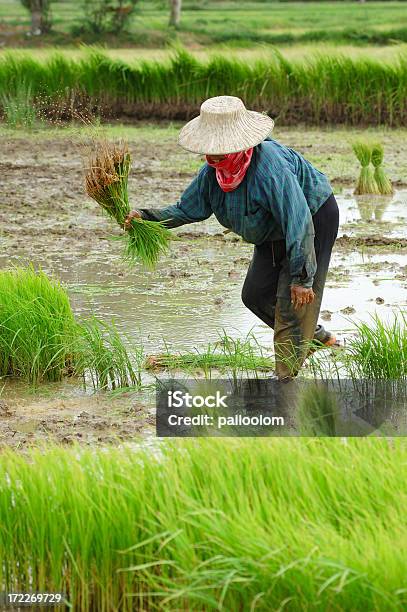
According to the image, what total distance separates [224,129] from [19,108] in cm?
938

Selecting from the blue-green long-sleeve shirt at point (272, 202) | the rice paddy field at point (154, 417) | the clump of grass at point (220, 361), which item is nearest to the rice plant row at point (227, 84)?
the rice paddy field at point (154, 417)

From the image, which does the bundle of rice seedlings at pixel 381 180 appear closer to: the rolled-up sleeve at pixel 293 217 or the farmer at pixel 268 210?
the farmer at pixel 268 210

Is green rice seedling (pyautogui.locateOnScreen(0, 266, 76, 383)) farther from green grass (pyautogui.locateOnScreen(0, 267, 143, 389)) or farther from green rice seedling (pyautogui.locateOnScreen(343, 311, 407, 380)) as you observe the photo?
green rice seedling (pyautogui.locateOnScreen(343, 311, 407, 380))

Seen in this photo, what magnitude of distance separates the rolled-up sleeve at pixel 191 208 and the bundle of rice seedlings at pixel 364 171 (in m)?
5.15

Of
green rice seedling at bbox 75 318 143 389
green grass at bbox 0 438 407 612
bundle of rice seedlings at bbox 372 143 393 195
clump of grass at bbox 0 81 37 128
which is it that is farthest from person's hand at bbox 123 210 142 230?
clump of grass at bbox 0 81 37 128

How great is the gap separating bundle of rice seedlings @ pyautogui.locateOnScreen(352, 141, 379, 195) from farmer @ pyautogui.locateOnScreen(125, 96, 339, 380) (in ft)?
16.4

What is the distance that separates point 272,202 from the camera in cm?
476

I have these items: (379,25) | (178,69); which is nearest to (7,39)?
(379,25)

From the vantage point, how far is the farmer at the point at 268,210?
4.72 meters

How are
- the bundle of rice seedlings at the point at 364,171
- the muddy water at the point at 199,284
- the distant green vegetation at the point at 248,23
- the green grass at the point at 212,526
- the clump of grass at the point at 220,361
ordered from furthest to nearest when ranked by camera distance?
1. the distant green vegetation at the point at 248,23
2. the bundle of rice seedlings at the point at 364,171
3. the muddy water at the point at 199,284
4. the clump of grass at the point at 220,361
5. the green grass at the point at 212,526

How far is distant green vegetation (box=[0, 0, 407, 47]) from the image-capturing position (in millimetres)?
31078

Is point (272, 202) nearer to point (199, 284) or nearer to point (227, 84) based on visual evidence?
point (199, 284)

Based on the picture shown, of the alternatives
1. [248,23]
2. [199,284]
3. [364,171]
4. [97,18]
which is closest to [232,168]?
[199,284]

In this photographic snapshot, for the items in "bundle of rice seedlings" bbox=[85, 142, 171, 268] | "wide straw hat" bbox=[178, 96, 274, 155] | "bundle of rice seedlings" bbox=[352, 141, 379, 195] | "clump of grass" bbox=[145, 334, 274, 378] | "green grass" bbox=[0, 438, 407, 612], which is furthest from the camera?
"bundle of rice seedlings" bbox=[352, 141, 379, 195]
